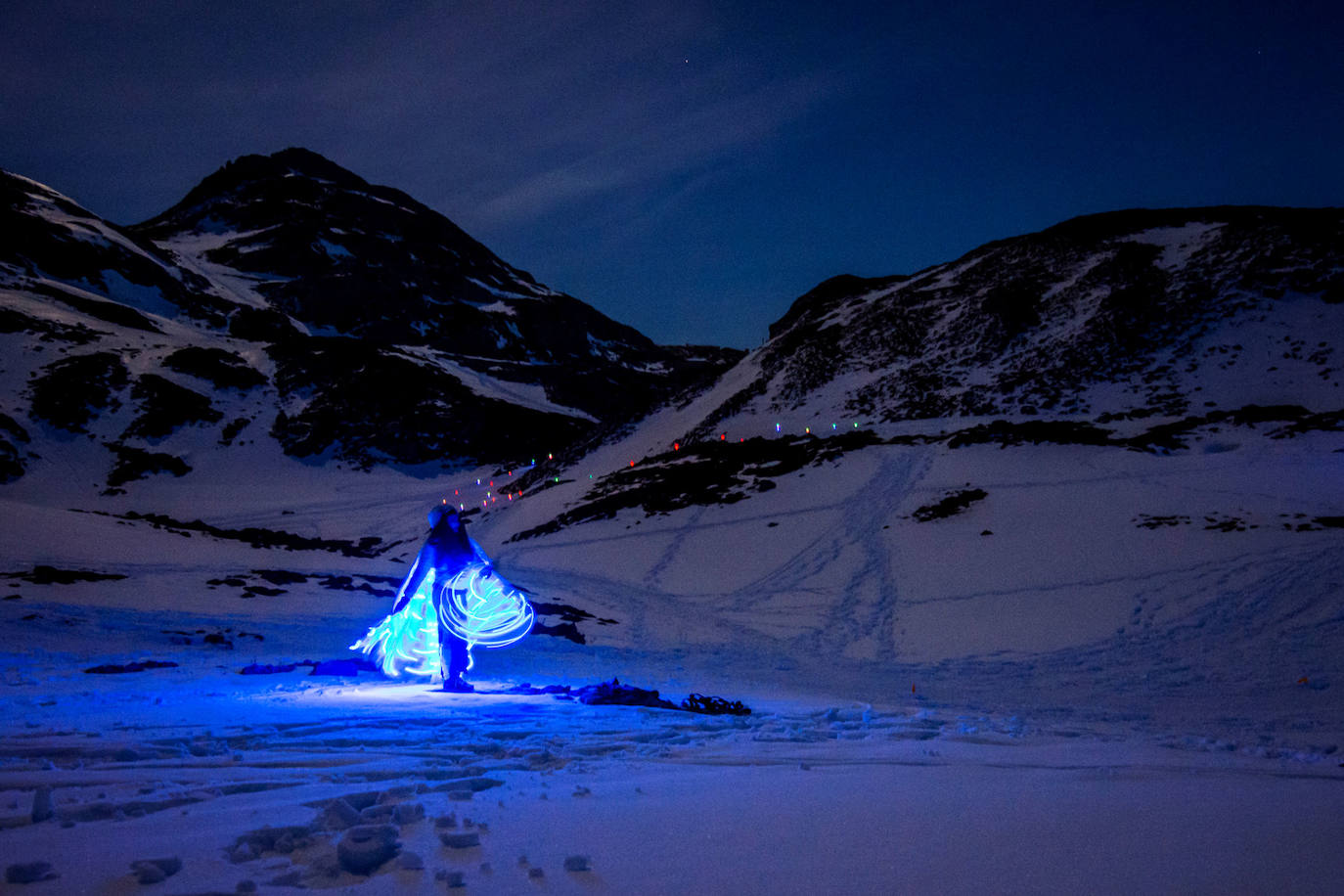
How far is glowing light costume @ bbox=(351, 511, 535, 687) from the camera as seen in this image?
1004cm

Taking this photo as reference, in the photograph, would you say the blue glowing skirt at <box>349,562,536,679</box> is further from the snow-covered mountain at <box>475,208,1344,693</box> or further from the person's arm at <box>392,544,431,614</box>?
the snow-covered mountain at <box>475,208,1344,693</box>

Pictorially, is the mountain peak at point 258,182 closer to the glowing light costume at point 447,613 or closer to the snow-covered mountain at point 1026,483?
the snow-covered mountain at point 1026,483

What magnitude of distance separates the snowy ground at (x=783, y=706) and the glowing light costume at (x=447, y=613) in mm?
617

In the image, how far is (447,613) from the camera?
1005 centimetres

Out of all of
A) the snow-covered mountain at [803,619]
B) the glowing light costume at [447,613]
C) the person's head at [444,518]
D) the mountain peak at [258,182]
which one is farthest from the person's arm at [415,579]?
the mountain peak at [258,182]

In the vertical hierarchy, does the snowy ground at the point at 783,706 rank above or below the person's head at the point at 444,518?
below

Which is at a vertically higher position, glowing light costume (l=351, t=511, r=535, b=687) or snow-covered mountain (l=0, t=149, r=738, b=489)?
snow-covered mountain (l=0, t=149, r=738, b=489)

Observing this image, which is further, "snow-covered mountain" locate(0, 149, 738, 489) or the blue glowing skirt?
"snow-covered mountain" locate(0, 149, 738, 489)

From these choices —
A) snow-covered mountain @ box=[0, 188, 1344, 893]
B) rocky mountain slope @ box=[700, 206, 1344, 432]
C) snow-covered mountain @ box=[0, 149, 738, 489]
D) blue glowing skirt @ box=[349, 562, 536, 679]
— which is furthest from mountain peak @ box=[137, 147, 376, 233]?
blue glowing skirt @ box=[349, 562, 536, 679]

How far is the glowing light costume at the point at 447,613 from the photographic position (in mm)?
10039

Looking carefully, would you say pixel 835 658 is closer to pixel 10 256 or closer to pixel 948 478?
pixel 948 478

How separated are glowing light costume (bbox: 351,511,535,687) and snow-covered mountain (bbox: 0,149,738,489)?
4337 centimetres

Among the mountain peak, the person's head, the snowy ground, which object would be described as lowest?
the snowy ground

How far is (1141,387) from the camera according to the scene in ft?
121
